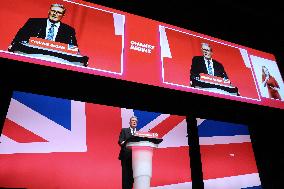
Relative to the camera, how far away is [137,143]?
1.99 m

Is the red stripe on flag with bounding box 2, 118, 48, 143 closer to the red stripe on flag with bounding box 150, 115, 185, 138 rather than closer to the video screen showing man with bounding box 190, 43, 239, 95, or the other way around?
the red stripe on flag with bounding box 150, 115, 185, 138

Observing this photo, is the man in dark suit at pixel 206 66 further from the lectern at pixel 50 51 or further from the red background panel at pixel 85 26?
the lectern at pixel 50 51

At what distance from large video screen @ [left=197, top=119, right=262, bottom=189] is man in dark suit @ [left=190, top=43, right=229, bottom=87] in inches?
21.3

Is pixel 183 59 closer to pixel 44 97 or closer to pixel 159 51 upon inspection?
pixel 159 51

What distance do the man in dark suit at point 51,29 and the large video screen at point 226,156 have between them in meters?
1.70

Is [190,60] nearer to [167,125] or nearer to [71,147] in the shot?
[167,125]

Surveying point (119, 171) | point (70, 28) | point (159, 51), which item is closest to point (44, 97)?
point (70, 28)

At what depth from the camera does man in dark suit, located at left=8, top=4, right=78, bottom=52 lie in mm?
2693

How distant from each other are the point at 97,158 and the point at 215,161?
1.29 metres

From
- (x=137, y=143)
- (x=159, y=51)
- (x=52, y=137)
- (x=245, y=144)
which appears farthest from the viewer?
(x=245, y=144)

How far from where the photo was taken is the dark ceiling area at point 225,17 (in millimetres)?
3541

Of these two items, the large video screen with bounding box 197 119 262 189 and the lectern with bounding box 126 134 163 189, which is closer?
the lectern with bounding box 126 134 163 189

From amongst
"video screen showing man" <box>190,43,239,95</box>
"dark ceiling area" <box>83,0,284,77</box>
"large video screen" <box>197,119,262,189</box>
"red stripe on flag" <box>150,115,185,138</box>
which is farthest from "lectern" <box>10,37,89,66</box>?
"large video screen" <box>197,119,262,189</box>

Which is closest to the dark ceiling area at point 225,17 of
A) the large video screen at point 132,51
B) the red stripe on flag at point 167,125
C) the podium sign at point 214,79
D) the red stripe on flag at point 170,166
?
the large video screen at point 132,51
